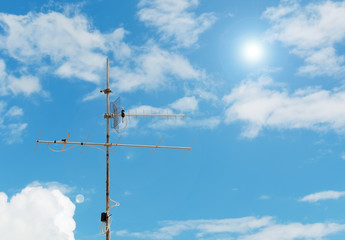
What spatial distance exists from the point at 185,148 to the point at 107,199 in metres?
6.90

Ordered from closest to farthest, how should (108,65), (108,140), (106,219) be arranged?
(106,219)
(108,140)
(108,65)

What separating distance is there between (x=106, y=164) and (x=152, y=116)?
5869 mm

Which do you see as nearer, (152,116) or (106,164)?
(106,164)

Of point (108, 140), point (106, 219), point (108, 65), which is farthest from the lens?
point (108, 65)

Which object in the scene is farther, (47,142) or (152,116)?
(152,116)

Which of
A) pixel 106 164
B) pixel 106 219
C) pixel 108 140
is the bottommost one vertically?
pixel 106 219

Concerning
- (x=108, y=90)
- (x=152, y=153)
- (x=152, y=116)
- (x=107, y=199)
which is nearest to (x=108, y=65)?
(x=108, y=90)

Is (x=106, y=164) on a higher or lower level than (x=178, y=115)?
lower

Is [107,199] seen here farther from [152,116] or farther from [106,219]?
[152,116]

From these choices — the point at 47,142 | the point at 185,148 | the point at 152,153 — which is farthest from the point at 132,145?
the point at 47,142

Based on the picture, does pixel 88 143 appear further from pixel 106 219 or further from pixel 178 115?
pixel 178 115

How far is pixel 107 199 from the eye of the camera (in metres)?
28.3

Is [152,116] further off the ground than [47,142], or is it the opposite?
[152,116]

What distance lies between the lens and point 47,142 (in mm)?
28250
